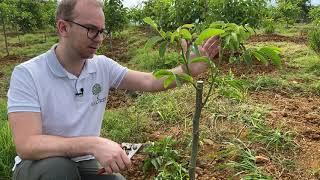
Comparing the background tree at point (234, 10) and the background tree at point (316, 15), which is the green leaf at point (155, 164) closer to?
the background tree at point (234, 10)

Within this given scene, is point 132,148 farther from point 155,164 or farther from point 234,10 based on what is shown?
point 234,10

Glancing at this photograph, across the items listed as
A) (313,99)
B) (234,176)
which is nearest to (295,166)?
(234,176)

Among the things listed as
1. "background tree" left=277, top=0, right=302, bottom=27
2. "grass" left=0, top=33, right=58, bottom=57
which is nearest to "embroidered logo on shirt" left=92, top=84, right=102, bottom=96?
"grass" left=0, top=33, right=58, bottom=57

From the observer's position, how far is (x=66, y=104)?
7.13ft

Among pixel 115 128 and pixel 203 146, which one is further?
pixel 115 128

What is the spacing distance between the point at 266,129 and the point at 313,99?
1425 mm

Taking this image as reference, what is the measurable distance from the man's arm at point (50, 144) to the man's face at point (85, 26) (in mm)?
397


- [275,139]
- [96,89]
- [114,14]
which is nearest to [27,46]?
[114,14]

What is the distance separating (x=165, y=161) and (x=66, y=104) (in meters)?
1.12

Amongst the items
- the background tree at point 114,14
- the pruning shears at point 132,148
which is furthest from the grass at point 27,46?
the pruning shears at point 132,148

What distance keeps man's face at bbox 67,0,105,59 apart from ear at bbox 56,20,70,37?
1.0 inches

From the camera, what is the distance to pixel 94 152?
1832 millimetres

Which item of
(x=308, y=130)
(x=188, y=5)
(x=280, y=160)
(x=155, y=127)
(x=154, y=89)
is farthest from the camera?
(x=188, y=5)

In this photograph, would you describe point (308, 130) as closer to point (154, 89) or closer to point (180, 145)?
point (180, 145)
